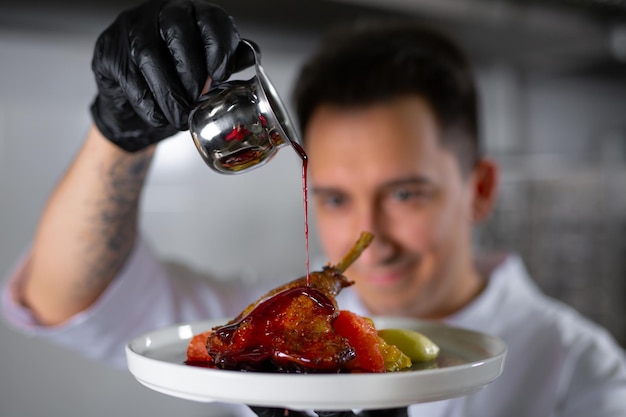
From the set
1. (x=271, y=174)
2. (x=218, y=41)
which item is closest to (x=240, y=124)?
(x=218, y=41)

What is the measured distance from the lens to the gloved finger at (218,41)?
2.52 feet

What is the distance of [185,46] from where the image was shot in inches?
30.1

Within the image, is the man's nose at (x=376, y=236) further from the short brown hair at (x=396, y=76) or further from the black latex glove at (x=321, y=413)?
the black latex glove at (x=321, y=413)

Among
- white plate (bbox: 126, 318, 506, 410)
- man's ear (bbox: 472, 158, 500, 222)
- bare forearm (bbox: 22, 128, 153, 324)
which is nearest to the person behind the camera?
white plate (bbox: 126, 318, 506, 410)

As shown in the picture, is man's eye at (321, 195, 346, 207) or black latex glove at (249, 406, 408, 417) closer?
black latex glove at (249, 406, 408, 417)

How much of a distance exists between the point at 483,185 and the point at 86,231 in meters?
0.94

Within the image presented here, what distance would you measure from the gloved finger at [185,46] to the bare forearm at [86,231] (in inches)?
14.7

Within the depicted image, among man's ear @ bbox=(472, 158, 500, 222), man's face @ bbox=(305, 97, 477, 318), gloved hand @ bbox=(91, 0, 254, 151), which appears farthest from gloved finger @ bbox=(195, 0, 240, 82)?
man's ear @ bbox=(472, 158, 500, 222)

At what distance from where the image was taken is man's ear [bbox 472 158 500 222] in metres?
1.58

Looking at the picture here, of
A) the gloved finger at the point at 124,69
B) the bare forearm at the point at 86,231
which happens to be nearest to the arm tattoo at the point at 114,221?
the bare forearm at the point at 86,231

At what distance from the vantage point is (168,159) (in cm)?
246

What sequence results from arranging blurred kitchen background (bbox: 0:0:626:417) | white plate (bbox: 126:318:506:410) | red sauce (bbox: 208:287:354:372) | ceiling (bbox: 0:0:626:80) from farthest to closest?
blurred kitchen background (bbox: 0:0:626:417) → ceiling (bbox: 0:0:626:80) → red sauce (bbox: 208:287:354:372) → white plate (bbox: 126:318:506:410)

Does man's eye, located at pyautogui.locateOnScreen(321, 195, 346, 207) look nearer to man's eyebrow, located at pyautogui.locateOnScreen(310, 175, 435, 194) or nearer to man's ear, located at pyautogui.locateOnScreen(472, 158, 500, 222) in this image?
man's eyebrow, located at pyautogui.locateOnScreen(310, 175, 435, 194)

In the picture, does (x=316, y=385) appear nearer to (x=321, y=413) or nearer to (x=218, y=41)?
(x=321, y=413)
